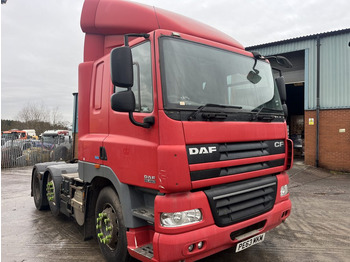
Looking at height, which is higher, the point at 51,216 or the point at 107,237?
the point at 107,237

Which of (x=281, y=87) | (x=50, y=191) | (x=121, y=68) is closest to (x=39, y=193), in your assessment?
(x=50, y=191)

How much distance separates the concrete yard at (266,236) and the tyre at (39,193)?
164 millimetres

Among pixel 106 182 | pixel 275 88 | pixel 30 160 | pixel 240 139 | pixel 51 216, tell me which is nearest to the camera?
pixel 240 139

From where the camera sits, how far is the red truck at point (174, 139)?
243 centimetres

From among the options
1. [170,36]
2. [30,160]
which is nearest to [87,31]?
[170,36]

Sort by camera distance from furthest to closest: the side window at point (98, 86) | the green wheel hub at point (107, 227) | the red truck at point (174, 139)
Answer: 1. the side window at point (98, 86)
2. the green wheel hub at point (107, 227)
3. the red truck at point (174, 139)

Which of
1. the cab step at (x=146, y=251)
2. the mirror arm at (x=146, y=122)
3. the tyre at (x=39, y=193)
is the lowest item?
the tyre at (x=39, y=193)

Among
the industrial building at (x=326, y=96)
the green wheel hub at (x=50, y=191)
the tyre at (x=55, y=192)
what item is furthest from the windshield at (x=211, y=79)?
the industrial building at (x=326, y=96)

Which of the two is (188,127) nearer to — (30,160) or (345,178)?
(345,178)

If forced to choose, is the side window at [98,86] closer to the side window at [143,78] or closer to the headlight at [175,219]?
the side window at [143,78]

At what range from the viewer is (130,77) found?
8.14ft

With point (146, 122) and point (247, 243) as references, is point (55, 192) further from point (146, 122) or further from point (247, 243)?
point (247, 243)

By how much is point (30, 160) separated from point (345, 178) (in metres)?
16.8

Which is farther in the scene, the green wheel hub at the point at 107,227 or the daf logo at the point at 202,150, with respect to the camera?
the green wheel hub at the point at 107,227
